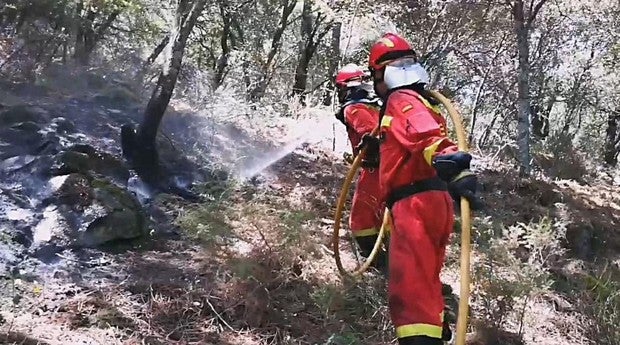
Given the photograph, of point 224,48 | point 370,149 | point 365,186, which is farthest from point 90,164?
point 224,48

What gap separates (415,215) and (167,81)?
354cm

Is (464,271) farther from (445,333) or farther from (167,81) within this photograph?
(167,81)

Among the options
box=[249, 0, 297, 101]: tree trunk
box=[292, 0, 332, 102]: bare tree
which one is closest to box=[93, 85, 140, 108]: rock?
box=[249, 0, 297, 101]: tree trunk

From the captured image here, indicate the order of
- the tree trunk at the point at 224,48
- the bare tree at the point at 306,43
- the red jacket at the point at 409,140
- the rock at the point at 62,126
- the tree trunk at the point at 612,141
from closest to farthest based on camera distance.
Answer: the red jacket at the point at 409,140 < the rock at the point at 62,126 < the tree trunk at the point at 224,48 < the bare tree at the point at 306,43 < the tree trunk at the point at 612,141

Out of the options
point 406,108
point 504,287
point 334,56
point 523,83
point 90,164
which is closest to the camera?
point 406,108

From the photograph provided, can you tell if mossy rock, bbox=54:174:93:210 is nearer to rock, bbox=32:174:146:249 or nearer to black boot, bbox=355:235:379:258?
rock, bbox=32:174:146:249

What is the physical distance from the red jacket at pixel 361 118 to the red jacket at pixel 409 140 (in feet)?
4.01

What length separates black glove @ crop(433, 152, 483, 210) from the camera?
3.06 metres

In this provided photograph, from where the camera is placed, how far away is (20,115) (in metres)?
6.68

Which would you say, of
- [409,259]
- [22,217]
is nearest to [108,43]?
[22,217]

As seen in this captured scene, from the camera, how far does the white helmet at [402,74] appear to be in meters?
3.67

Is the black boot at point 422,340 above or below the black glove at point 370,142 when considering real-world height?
below

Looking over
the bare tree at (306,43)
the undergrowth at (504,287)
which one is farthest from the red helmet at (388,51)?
the bare tree at (306,43)

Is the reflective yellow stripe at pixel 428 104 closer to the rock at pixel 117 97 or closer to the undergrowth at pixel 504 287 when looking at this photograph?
the undergrowth at pixel 504 287
